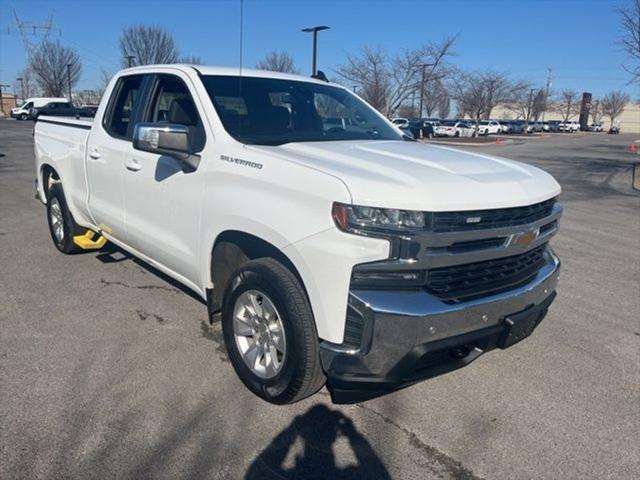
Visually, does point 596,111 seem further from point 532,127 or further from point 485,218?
point 485,218

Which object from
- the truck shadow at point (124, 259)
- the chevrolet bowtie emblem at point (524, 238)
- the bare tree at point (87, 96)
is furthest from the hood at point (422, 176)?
the bare tree at point (87, 96)

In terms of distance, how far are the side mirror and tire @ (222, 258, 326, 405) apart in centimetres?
87

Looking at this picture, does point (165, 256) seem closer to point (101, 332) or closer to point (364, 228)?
point (101, 332)

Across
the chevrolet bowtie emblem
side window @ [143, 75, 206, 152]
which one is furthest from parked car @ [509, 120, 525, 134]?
the chevrolet bowtie emblem

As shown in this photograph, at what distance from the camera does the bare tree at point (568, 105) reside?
323 feet

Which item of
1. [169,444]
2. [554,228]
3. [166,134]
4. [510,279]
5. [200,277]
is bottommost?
[169,444]

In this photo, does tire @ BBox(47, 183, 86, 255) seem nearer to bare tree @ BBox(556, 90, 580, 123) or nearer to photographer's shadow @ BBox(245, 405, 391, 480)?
photographer's shadow @ BBox(245, 405, 391, 480)

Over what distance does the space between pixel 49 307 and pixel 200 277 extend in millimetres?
A: 1788

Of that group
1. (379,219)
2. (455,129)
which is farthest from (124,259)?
(455,129)

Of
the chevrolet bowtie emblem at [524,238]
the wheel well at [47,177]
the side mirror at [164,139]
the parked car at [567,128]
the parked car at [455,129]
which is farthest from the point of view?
the parked car at [567,128]

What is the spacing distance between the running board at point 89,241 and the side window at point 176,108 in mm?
2000

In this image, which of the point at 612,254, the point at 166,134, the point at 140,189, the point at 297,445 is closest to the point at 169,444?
the point at 297,445

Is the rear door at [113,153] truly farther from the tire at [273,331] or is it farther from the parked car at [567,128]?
the parked car at [567,128]

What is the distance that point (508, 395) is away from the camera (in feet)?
11.2
